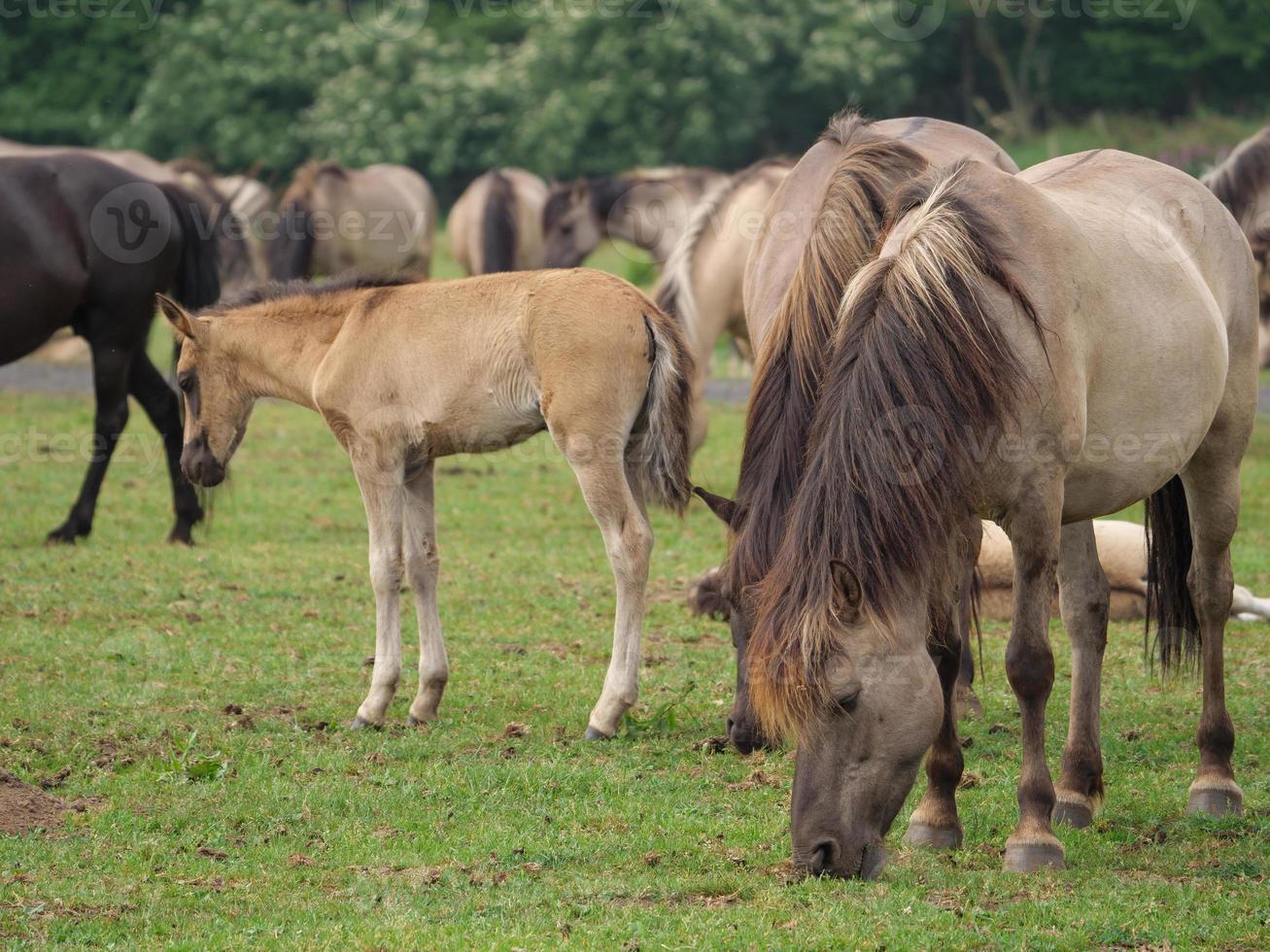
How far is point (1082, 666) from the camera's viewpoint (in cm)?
510

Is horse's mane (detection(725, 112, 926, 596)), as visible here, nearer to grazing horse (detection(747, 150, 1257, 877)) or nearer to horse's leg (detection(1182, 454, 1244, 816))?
grazing horse (detection(747, 150, 1257, 877))

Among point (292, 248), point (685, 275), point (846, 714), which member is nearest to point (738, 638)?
point (846, 714)

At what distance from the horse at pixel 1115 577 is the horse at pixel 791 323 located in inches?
63.8

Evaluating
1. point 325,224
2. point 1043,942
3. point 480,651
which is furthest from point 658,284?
point 325,224

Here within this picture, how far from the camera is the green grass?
387cm

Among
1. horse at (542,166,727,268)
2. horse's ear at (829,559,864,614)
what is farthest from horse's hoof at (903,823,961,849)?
horse at (542,166,727,268)

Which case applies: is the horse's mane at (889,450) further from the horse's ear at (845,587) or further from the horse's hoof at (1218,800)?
the horse's hoof at (1218,800)

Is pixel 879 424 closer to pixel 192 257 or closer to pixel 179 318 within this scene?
pixel 179 318

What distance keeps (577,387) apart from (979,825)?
2.18m

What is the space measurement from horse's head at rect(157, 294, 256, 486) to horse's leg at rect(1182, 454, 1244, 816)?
3.81 m

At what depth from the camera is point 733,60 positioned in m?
29.3

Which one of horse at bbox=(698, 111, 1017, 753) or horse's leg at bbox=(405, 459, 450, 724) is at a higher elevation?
horse at bbox=(698, 111, 1017, 753)

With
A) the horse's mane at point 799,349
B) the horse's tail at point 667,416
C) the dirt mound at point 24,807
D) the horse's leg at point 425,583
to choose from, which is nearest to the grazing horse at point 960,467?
the horse's mane at point 799,349

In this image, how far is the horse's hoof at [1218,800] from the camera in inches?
193
